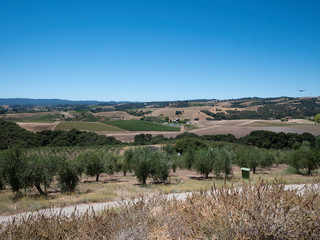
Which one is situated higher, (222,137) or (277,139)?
(277,139)

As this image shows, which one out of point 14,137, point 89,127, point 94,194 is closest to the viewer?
point 94,194

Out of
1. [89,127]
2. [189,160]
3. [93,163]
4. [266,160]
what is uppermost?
[93,163]

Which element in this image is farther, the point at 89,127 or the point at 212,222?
the point at 89,127

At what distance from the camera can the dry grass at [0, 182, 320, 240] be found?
178 inches

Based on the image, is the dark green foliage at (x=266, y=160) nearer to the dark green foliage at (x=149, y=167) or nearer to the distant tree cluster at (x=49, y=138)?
the dark green foliage at (x=149, y=167)

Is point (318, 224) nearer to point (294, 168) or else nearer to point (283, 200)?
point (283, 200)

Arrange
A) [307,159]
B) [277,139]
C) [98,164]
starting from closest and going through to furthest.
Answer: [307,159], [98,164], [277,139]

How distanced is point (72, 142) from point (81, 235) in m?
89.8

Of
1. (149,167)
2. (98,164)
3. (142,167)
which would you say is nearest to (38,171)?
(142,167)

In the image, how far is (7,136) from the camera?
7825 cm

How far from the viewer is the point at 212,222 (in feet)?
15.8

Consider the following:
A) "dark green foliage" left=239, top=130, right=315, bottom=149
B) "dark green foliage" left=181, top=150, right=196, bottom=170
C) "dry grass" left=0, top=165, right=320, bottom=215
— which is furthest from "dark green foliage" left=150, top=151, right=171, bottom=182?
"dark green foliage" left=239, top=130, right=315, bottom=149

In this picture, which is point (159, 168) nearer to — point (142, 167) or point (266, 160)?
point (142, 167)

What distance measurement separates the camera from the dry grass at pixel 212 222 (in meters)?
4.53
